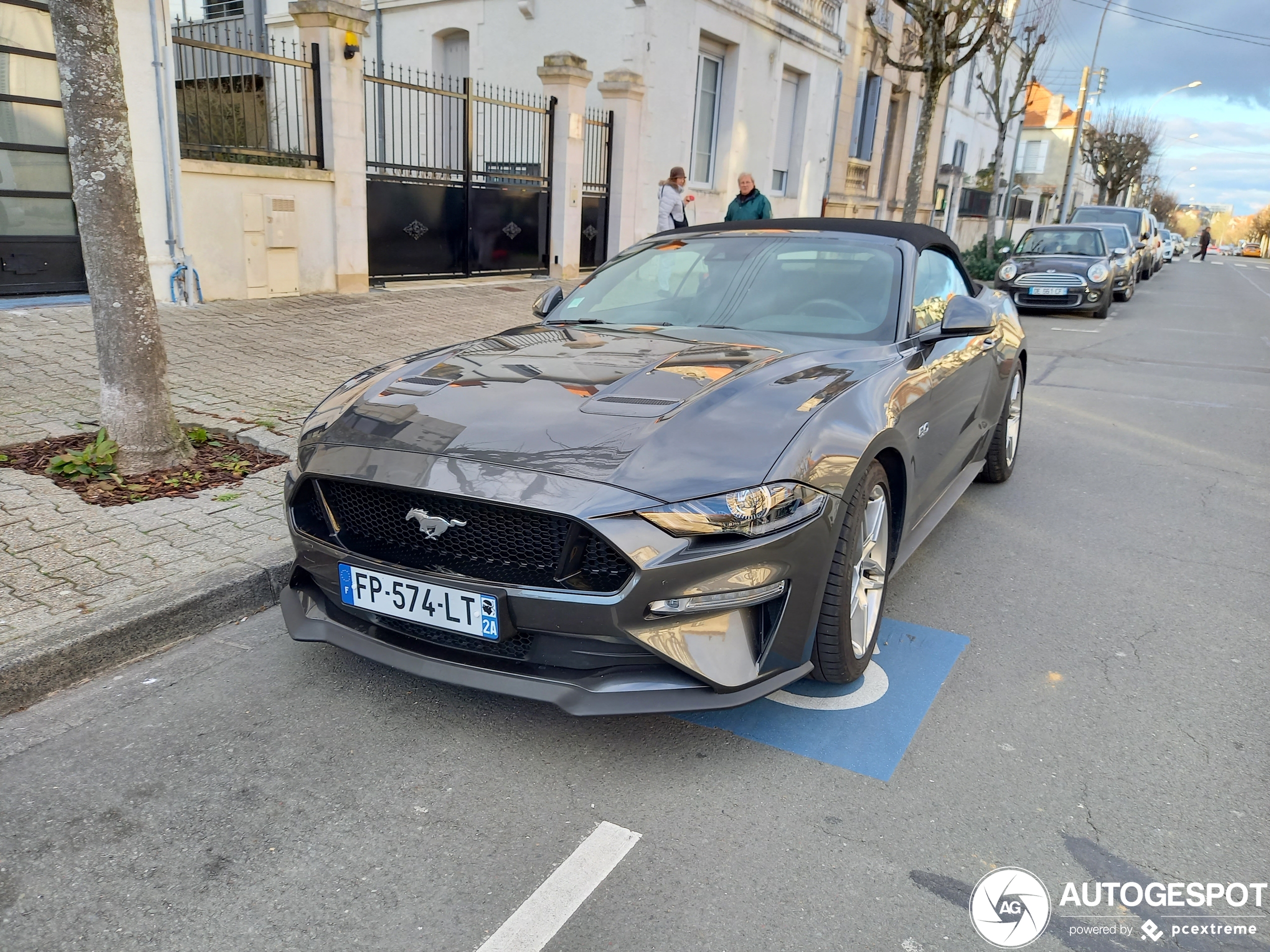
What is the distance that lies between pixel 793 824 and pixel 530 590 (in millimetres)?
952

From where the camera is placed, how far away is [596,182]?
1514cm

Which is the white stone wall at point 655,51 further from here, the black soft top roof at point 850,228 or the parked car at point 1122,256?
the black soft top roof at point 850,228

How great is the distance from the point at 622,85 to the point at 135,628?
43.7 feet

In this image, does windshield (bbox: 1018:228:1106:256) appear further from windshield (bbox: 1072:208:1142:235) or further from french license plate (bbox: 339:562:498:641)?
french license plate (bbox: 339:562:498:641)

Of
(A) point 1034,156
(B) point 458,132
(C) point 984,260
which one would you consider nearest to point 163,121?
(B) point 458,132

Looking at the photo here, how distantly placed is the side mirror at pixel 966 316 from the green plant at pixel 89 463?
13.3 ft

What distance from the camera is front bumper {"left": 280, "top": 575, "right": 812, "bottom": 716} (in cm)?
252

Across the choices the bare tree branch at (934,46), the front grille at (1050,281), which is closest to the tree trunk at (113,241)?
the front grille at (1050,281)

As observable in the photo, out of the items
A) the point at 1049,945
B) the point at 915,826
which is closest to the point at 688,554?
the point at 915,826

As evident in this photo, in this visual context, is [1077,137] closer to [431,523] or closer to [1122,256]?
[1122,256]

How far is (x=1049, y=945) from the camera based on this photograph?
2.12m

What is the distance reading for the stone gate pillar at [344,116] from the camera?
412 inches

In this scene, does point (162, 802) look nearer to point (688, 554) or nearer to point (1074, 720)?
point (688, 554)

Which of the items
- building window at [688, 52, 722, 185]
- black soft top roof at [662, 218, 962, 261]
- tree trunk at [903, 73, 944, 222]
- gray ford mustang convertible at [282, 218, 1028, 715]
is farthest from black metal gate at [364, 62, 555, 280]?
gray ford mustang convertible at [282, 218, 1028, 715]
